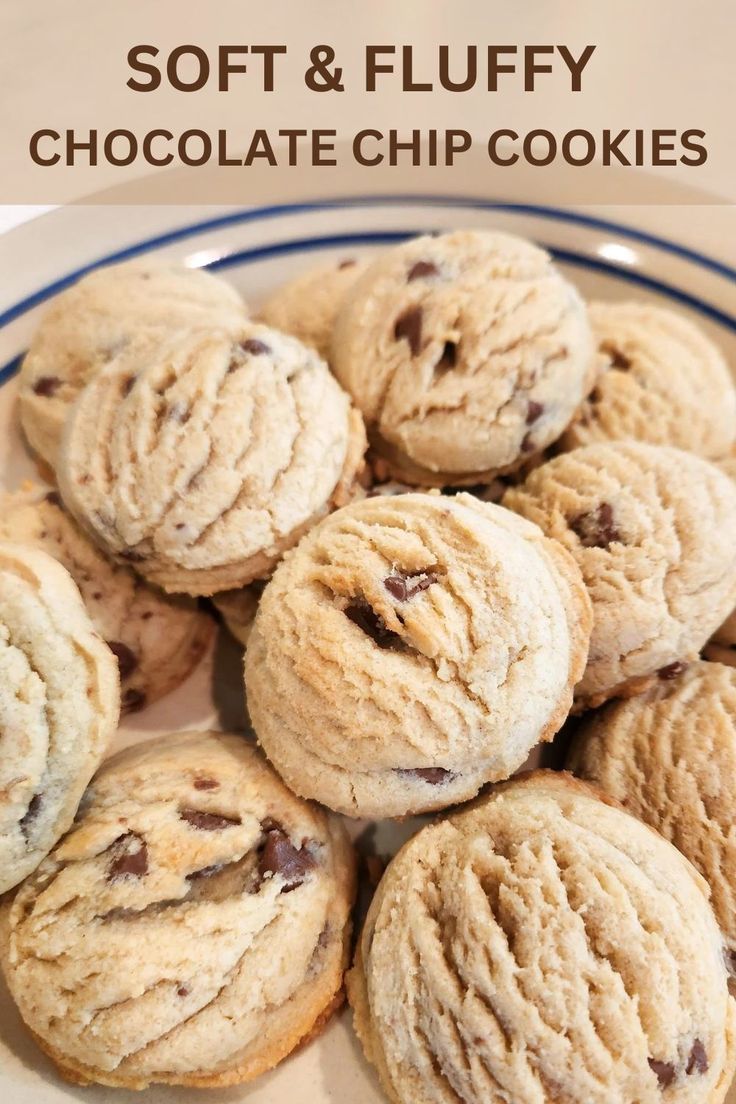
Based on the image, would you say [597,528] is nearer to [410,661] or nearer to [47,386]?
[410,661]

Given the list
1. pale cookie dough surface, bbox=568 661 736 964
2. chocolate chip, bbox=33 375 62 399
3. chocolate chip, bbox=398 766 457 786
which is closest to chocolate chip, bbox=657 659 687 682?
pale cookie dough surface, bbox=568 661 736 964

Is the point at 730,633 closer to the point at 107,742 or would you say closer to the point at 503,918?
the point at 503,918

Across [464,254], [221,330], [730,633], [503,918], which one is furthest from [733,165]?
[503,918]

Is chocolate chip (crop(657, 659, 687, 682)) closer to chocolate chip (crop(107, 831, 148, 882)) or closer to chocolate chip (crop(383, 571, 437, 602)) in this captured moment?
chocolate chip (crop(383, 571, 437, 602))

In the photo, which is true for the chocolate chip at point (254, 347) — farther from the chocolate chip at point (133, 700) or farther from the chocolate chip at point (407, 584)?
the chocolate chip at point (133, 700)

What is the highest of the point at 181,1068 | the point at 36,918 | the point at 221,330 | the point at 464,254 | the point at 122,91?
the point at 122,91

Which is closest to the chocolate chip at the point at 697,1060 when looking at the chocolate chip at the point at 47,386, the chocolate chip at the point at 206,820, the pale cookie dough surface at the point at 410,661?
the pale cookie dough surface at the point at 410,661

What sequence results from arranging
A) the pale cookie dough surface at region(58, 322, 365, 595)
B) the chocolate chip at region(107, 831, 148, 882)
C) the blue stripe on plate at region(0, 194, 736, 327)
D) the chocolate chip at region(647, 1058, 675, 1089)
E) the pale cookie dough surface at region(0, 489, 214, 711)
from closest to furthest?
1. the chocolate chip at region(647, 1058, 675, 1089)
2. the chocolate chip at region(107, 831, 148, 882)
3. the pale cookie dough surface at region(58, 322, 365, 595)
4. the pale cookie dough surface at region(0, 489, 214, 711)
5. the blue stripe on plate at region(0, 194, 736, 327)

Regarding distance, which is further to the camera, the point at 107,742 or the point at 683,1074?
the point at 107,742
